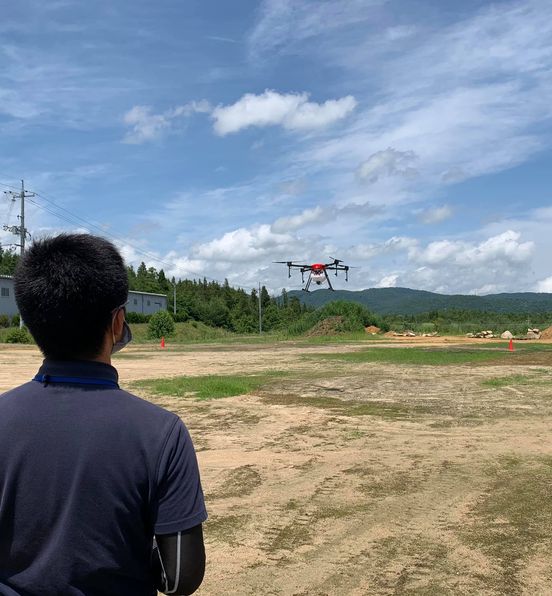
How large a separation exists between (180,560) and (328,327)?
168ft

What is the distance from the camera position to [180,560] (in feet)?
5.18

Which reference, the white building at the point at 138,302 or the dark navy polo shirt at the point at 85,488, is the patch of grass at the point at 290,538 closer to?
the dark navy polo shirt at the point at 85,488

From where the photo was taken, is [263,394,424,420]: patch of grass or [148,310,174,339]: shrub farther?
[148,310,174,339]: shrub

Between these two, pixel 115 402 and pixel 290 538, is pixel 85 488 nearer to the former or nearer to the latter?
pixel 115 402

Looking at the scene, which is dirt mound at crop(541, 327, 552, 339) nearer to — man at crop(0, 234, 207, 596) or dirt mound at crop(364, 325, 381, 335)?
dirt mound at crop(364, 325, 381, 335)

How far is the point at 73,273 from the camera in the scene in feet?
5.43

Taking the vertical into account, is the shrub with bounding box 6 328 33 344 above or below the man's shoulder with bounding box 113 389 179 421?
below

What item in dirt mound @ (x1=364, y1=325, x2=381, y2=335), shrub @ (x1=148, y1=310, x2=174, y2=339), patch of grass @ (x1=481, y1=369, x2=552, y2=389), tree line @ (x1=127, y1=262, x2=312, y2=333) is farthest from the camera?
tree line @ (x1=127, y1=262, x2=312, y2=333)

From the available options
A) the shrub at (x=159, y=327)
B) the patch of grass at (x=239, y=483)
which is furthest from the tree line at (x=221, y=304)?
the patch of grass at (x=239, y=483)

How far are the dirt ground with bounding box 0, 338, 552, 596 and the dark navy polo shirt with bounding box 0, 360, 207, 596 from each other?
8.83 feet

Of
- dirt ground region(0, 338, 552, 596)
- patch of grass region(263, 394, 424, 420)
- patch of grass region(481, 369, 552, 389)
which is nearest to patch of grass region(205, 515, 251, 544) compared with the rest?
dirt ground region(0, 338, 552, 596)

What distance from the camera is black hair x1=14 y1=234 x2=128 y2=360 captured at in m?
1.65

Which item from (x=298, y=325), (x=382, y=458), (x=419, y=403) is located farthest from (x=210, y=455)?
(x=298, y=325)

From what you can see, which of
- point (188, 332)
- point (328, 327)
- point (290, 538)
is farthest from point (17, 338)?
point (290, 538)
